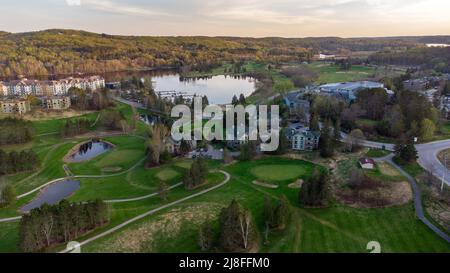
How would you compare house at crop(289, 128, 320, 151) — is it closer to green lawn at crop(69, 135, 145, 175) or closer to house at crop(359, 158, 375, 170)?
house at crop(359, 158, 375, 170)

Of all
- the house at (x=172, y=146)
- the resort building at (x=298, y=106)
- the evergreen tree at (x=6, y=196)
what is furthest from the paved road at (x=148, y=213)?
the resort building at (x=298, y=106)

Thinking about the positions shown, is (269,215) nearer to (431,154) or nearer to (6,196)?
(6,196)

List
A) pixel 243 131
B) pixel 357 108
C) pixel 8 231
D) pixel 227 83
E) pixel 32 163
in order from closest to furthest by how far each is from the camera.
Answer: pixel 8 231, pixel 32 163, pixel 243 131, pixel 357 108, pixel 227 83

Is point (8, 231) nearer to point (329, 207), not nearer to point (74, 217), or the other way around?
point (74, 217)

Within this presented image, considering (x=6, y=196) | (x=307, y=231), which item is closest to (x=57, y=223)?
(x=6, y=196)

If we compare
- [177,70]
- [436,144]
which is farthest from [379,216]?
[177,70]

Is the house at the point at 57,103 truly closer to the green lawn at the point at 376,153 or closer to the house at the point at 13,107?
the house at the point at 13,107
